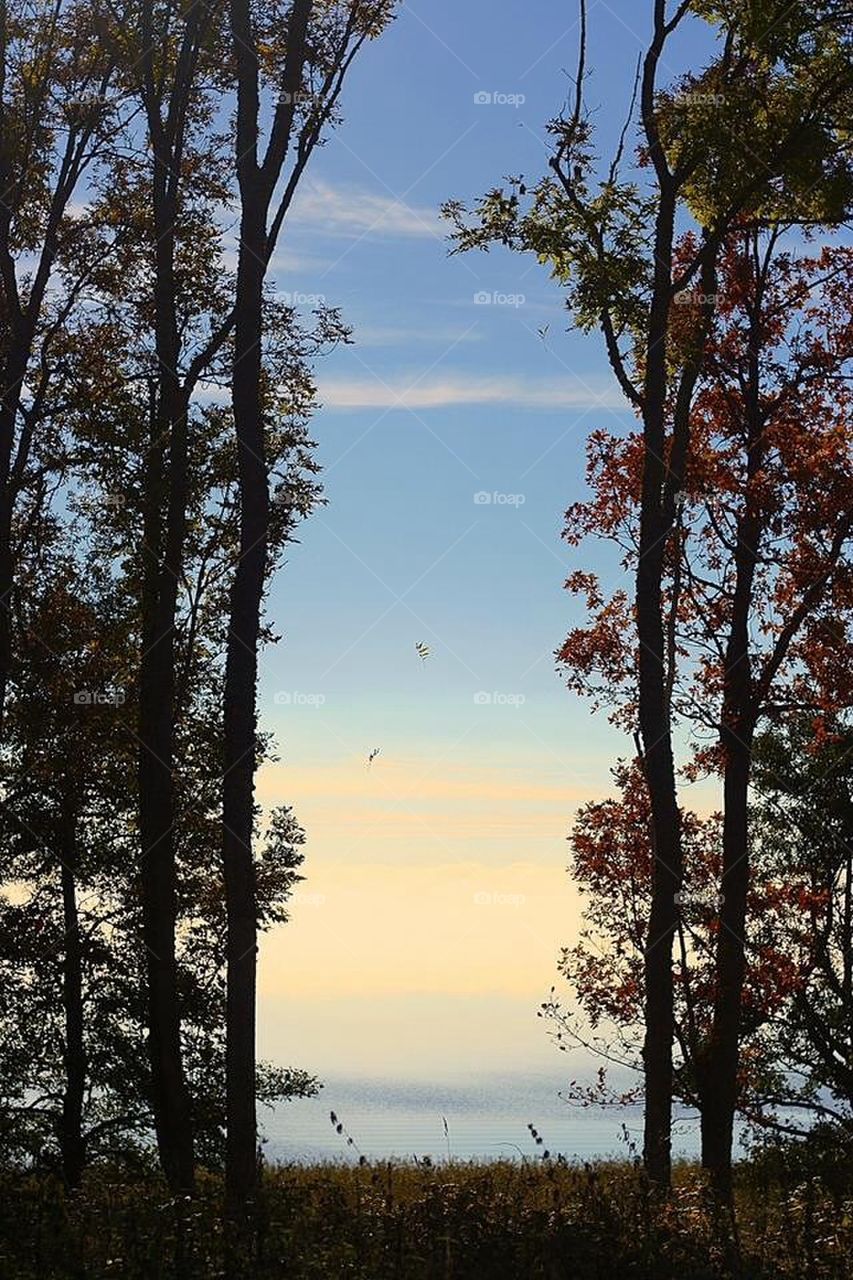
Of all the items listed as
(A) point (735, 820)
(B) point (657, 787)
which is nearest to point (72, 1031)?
(A) point (735, 820)

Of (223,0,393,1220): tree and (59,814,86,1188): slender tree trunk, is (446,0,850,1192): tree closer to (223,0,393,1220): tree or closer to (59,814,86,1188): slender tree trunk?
(223,0,393,1220): tree

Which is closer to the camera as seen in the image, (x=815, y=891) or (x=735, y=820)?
(x=735, y=820)

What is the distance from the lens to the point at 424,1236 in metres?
11.6

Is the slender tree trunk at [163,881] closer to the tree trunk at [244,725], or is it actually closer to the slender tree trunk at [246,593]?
the slender tree trunk at [246,593]

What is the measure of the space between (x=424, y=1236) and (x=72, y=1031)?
634 inches

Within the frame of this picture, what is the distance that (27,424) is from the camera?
2378 centimetres

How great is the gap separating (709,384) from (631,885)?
8.45m

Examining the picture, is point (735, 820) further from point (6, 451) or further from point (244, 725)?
point (6, 451)

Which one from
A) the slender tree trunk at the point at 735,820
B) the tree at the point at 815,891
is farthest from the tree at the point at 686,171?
the tree at the point at 815,891

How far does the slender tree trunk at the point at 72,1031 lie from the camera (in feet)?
84.8

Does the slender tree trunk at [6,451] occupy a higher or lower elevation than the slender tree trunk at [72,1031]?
higher

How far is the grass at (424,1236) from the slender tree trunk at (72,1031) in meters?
12.9

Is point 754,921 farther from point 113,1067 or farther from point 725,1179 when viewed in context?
point 113,1067

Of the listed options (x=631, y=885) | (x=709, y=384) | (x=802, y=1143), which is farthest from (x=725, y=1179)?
(x=709, y=384)
